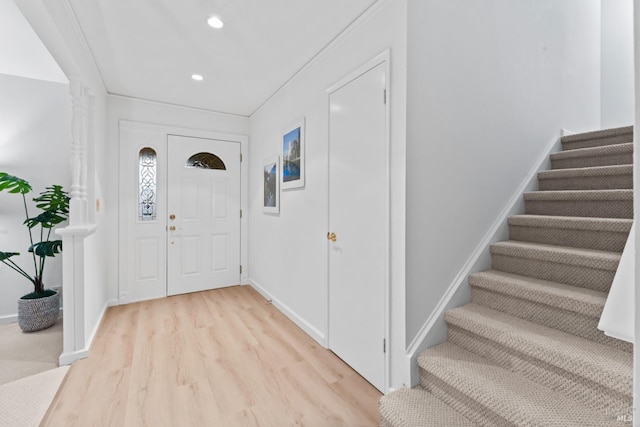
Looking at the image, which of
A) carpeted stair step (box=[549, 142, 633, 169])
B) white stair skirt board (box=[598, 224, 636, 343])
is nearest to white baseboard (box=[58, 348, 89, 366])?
white stair skirt board (box=[598, 224, 636, 343])

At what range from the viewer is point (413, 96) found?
1.66 metres

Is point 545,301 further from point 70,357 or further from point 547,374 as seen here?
point 70,357

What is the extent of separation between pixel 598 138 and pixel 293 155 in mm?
2616

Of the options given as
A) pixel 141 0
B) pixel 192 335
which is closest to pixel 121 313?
pixel 192 335

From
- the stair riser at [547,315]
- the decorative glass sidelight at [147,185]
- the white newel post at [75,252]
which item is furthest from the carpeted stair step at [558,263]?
the decorative glass sidelight at [147,185]

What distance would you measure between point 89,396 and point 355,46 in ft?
9.68

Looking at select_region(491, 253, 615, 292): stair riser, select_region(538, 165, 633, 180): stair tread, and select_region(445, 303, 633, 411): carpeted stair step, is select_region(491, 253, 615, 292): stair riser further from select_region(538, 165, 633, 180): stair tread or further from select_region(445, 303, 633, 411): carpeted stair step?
select_region(538, 165, 633, 180): stair tread

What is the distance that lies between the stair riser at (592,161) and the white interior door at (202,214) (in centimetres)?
366

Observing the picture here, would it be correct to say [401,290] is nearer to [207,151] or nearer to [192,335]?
[192,335]

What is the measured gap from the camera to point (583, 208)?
195 cm

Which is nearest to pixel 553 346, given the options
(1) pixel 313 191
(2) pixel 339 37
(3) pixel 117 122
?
(1) pixel 313 191

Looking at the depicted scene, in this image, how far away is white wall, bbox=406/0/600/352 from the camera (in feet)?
5.55

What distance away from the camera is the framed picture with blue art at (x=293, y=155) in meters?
2.77

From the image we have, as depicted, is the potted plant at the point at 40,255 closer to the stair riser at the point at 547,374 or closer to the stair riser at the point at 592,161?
the stair riser at the point at 547,374
